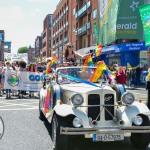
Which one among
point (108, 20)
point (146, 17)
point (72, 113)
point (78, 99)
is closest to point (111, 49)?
point (108, 20)

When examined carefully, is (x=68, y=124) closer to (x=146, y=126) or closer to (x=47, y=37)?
(x=146, y=126)

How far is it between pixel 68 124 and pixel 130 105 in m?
1.34

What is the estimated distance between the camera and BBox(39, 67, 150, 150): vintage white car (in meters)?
6.04

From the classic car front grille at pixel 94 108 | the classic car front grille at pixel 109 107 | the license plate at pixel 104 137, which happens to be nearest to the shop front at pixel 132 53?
the classic car front grille at pixel 109 107

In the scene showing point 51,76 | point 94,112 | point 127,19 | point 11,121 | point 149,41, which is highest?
point 127,19

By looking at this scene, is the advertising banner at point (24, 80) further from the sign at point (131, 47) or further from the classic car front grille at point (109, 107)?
the sign at point (131, 47)

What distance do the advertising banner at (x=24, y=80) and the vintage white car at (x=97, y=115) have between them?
10090mm

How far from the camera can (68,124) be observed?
625 cm

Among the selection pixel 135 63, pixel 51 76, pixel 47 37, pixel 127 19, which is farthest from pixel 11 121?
pixel 47 37

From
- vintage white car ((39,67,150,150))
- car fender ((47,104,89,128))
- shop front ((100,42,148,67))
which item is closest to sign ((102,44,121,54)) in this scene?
shop front ((100,42,148,67))

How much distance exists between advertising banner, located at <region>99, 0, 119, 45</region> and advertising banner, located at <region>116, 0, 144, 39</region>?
614 millimetres

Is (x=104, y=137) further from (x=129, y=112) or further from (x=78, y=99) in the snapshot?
(x=78, y=99)

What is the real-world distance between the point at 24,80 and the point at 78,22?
129ft

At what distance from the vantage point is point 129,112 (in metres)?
6.46
